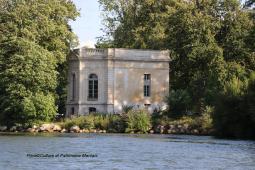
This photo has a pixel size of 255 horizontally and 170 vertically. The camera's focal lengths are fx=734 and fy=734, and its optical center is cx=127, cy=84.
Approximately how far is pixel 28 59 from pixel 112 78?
448 inches

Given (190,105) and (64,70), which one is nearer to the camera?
(190,105)

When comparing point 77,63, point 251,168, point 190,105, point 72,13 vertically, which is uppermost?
point 72,13

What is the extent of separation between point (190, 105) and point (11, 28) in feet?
58.5

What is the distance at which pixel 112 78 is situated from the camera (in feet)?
237

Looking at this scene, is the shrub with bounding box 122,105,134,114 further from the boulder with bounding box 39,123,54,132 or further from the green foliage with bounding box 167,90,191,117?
the boulder with bounding box 39,123,54,132

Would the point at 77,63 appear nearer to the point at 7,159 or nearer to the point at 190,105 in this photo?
the point at 190,105

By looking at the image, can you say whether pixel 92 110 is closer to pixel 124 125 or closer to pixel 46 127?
pixel 124 125

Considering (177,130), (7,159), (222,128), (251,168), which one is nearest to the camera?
(251,168)

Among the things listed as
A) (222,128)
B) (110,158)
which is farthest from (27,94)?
(110,158)

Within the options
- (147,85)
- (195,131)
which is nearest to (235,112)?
(195,131)

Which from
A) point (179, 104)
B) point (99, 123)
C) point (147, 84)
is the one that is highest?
point (147, 84)

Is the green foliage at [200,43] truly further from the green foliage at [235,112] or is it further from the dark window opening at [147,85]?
the green foliage at [235,112]

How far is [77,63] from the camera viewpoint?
73188 mm

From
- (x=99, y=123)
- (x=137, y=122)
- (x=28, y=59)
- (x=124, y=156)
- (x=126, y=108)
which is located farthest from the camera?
(x=126, y=108)
